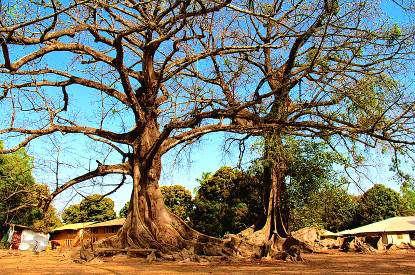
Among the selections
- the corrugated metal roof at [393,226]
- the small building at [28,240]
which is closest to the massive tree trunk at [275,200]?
the corrugated metal roof at [393,226]

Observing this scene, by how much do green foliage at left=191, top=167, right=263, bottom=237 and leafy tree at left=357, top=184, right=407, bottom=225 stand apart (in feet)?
36.9

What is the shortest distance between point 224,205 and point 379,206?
13709mm

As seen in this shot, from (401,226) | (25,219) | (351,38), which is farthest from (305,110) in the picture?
(25,219)

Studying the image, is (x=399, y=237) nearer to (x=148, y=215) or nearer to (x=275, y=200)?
(x=275, y=200)

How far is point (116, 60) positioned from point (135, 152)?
2.70m

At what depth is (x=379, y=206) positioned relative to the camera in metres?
36.5

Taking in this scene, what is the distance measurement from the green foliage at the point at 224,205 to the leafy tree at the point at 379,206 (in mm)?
11255

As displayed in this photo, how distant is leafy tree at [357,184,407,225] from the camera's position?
1427 inches

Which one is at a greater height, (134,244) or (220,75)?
(220,75)

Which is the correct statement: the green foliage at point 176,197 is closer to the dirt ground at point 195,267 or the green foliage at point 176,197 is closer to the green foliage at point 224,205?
the green foliage at point 224,205

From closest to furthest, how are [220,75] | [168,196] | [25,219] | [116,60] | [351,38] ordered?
1. [351,38]
2. [116,60]
3. [220,75]
4. [25,219]
5. [168,196]

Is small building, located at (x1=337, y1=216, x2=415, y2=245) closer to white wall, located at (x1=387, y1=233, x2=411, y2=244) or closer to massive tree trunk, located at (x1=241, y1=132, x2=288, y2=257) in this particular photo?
white wall, located at (x1=387, y1=233, x2=411, y2=244)

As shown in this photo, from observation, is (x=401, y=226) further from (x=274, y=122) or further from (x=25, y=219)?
(x=25, y=219)

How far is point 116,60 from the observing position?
473 inches
